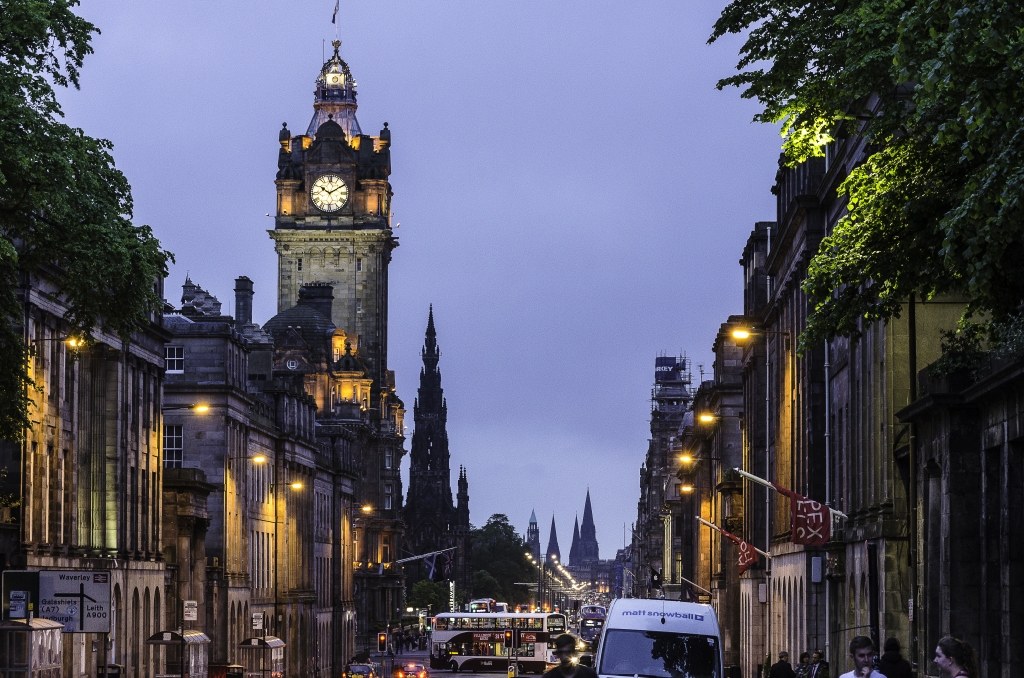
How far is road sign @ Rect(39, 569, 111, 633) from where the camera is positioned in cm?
4803

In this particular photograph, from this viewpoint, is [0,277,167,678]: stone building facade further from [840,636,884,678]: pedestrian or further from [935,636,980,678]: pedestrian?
[935,636,980,678]: pedestrian

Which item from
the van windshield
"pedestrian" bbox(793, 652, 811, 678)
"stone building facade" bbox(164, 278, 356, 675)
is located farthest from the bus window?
the van windshield

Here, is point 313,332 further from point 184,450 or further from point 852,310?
point 852,310

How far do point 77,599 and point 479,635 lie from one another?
2880 inches

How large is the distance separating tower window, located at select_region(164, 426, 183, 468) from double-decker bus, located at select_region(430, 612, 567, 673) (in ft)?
96.7

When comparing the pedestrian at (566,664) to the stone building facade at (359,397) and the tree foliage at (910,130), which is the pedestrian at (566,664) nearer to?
the tree foliage at (910,130)

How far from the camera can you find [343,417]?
575 feet

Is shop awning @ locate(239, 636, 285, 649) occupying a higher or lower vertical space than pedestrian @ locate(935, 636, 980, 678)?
lower

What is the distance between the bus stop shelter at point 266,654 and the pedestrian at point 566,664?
72.1 metres

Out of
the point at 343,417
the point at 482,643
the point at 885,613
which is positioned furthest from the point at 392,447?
the point at 885,613

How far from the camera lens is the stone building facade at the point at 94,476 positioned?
60.6 m

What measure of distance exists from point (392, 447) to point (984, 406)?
6453 inches

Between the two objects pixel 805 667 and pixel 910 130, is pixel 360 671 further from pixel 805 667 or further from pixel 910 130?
pixel 910 130

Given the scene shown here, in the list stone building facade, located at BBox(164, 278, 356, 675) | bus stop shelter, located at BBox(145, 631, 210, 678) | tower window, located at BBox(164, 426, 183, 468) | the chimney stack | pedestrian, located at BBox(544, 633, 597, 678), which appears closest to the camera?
pedestrian, located at BBox(544, 633, 597, 678)
